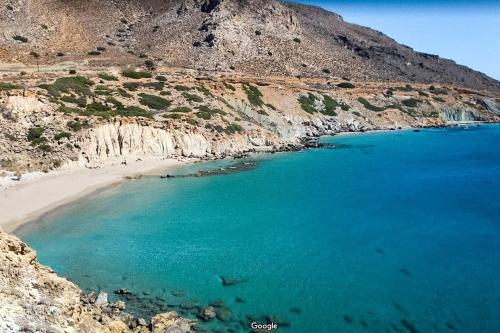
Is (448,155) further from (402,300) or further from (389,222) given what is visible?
(402,300)

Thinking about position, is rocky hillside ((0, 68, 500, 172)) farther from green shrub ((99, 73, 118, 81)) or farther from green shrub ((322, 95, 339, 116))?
green shrub ((322, 95, 339, 116))

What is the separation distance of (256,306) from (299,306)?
194 centimetres

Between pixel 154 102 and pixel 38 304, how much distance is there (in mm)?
50959

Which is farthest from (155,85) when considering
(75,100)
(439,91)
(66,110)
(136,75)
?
(439,91)

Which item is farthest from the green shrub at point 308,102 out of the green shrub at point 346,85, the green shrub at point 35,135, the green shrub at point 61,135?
the green shrub at point 35,135

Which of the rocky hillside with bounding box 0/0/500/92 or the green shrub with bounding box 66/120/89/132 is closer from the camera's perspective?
the green shrub with bounding box 66/120/89/132

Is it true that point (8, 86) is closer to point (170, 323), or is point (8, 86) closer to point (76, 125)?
point (76, 125)

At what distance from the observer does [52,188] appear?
127 ft

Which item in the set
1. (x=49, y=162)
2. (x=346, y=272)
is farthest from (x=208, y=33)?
(x=346, y=272)

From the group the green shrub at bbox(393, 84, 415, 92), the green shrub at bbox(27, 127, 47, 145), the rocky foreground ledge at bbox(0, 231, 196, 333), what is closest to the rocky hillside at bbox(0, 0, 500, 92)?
the green shrub at bbox(393, 84, 415, 92)

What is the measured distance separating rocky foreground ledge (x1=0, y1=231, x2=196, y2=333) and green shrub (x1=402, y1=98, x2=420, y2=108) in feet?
330

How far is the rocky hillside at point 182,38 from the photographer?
104188mm

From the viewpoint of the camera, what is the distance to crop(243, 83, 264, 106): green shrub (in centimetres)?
7574

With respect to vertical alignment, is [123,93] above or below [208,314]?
above
